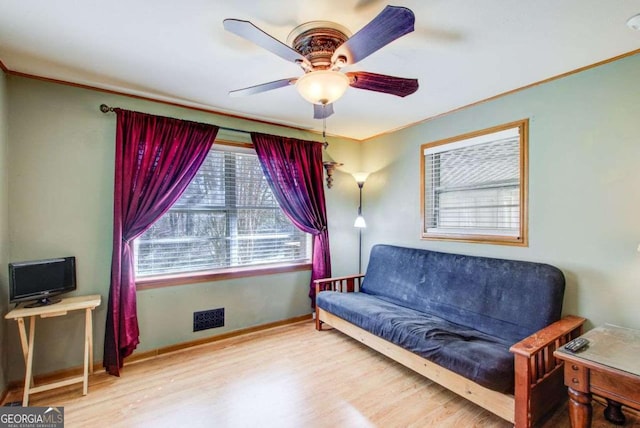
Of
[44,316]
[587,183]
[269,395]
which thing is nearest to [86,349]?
[44,316]

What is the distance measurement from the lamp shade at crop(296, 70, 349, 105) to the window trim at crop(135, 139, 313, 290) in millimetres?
1771

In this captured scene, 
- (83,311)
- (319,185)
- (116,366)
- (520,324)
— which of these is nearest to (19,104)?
(83,311)

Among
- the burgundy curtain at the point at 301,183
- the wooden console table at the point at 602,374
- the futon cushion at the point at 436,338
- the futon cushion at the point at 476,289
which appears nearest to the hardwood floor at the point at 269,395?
the futon cushion at the point at 436,338

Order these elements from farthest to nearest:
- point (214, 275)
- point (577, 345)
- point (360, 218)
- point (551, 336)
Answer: point (360, 218) → point (214, 275) → point (551, 336) → point (577, 345)

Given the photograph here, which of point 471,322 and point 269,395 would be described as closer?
point 269,395

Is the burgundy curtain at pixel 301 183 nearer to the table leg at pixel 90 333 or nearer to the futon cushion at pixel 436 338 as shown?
the futon cushion at pixel 436 338

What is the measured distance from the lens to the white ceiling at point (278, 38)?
1.55 m

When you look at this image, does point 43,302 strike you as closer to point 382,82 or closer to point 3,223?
point 3,223

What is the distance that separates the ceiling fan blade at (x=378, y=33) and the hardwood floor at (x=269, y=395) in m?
2.20

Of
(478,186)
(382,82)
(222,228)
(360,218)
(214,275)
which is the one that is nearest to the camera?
(382,82)

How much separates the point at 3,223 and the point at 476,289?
3.71 metres

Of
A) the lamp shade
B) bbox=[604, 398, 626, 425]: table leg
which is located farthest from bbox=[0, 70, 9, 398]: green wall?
bbox=[604, 398, 626, 425]: table leg

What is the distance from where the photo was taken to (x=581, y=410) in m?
1.57

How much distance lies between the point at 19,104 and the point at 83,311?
66.7 inches
